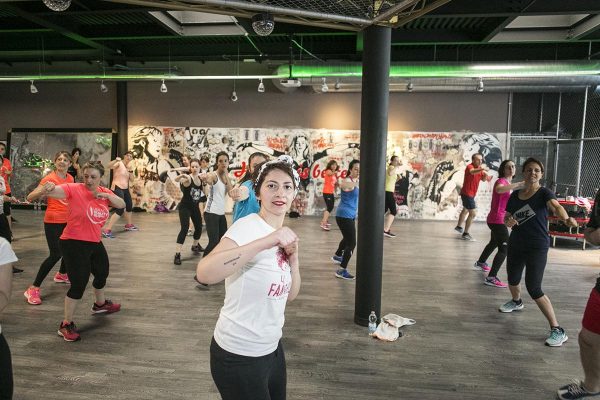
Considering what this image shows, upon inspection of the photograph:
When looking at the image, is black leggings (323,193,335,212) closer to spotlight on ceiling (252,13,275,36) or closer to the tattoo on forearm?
spotlight on ceiling (252,13,275,36)

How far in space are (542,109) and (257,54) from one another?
297 inches

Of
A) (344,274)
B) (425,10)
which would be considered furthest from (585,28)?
(344,274)

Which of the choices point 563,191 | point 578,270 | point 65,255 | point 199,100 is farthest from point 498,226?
point 199,100

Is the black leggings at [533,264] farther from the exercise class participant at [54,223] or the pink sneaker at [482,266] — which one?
the exercise class participant at [54,223]

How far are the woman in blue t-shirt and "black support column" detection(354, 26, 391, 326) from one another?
1279 mm

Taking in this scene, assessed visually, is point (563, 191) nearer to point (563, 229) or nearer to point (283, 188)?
point (563, 229)

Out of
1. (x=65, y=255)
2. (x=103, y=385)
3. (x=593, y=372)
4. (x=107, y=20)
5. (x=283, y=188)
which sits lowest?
(x=103, y=385)

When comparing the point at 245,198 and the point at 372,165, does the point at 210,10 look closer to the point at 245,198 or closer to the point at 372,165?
the point at 245,198

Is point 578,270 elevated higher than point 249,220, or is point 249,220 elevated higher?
point 249,220

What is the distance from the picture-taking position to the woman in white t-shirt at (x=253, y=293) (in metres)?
1.44

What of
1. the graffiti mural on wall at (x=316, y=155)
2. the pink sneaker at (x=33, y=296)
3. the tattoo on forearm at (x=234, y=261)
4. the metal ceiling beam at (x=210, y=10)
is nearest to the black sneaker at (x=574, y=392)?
the tattoo on forearm at (x=234, y=261)

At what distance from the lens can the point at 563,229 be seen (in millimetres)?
8141

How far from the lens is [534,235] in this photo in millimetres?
3742

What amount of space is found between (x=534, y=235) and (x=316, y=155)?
8085 mm
